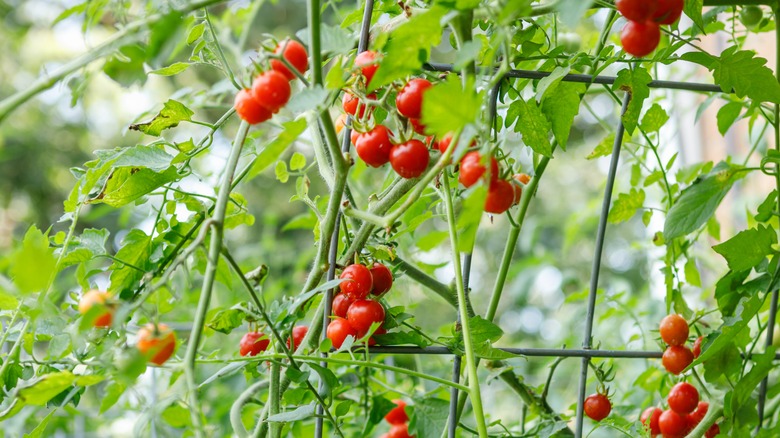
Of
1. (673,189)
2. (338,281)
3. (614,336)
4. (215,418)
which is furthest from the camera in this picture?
(614,336)

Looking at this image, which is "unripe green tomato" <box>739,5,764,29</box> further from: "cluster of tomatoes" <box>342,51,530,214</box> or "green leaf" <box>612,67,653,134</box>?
"cluster of tomatoes" <box>342,51,530,214</box>

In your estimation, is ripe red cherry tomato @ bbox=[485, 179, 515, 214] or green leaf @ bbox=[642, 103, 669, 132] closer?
ripe red cherry tomato @ bbox=[485, 179, 515, 214]

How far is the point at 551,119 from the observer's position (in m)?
0.74

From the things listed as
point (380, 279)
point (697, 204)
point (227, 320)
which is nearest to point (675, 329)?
point (697, 204)

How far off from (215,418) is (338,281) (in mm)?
885

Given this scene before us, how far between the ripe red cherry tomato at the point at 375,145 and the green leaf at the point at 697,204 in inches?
13.3

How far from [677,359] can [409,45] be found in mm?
506

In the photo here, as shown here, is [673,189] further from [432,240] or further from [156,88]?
[156,88]

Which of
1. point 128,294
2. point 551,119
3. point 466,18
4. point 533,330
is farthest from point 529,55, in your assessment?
point 533,330

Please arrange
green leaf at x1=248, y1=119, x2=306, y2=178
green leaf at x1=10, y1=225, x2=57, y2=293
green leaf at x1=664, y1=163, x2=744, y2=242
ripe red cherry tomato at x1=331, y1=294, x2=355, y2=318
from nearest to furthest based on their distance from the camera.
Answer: green leaf at x1=10, y1=225, x2=57, y2=293, green leaf at x1=248, y1=119, x2=306, y2=178, ripe red cherry tomato at x1=331, y1=294, x2=355, y2=318, green leaf at x1=664, y1=163, x2=744, y2=242

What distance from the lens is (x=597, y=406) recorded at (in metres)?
0.83

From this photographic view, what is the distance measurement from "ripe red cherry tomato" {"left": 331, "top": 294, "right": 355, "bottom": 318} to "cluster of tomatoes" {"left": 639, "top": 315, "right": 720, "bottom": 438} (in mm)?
347

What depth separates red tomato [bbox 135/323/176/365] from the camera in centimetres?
45

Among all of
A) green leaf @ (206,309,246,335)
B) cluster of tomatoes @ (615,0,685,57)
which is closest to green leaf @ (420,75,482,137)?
cluster of tomatoes @ (615,0,685,57)
